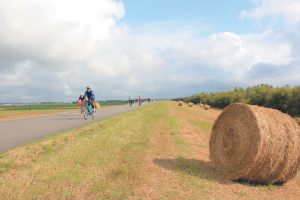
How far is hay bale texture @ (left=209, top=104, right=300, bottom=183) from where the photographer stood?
1025 cm

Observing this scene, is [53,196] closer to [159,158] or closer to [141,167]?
[141,167]

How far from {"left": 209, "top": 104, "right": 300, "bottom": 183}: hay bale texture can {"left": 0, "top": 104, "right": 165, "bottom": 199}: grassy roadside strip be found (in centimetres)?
254

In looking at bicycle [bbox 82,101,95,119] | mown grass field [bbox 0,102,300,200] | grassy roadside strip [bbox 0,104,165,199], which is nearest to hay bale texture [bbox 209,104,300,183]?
mown grass field [bbox 0,102,300,200]

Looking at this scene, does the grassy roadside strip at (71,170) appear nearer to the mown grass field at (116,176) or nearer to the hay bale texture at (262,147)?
the mown grass field at (116,176)

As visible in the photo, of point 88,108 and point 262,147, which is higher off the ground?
point 88,108

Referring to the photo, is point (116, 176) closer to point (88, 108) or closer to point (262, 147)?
point (262, 147)

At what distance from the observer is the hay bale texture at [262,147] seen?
33.6 feet

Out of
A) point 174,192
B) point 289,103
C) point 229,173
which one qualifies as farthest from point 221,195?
point 289,103

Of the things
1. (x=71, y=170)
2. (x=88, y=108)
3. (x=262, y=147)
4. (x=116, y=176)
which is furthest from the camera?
(x=88, y=108)

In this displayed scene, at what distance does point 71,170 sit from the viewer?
11.0 meters

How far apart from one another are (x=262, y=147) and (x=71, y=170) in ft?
15.0

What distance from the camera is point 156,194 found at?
9.02 meters

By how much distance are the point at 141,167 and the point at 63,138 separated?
23.2 feet

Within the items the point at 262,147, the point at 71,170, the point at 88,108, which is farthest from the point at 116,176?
the point at 88,108
